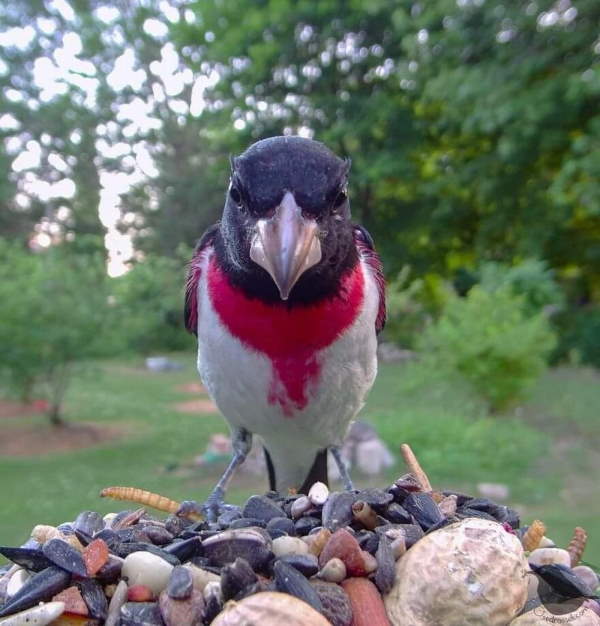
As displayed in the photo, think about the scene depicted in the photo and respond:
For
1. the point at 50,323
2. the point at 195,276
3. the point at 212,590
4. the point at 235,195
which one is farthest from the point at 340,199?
the point at 50,323

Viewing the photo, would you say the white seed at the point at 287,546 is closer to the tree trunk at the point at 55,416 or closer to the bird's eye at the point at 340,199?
the bird's eye at the point at 340,199

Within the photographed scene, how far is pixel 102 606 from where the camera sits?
118 cm

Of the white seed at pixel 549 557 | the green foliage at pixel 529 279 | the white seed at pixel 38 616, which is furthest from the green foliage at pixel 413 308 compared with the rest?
the white seed at pixel 38 616

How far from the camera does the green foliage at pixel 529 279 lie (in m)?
8.55

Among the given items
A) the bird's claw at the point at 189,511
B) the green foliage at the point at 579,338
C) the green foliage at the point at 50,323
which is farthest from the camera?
the green foliage at the point at 579,338

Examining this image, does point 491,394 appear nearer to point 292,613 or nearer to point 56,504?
point 56,504

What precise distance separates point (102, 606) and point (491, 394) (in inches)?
212

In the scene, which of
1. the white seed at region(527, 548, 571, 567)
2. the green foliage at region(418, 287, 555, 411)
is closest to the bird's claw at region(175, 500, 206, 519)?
the white seed at region(527, 548, 571, 567)

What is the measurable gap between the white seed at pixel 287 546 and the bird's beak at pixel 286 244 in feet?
1.44

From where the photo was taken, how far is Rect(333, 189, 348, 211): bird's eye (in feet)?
4.88

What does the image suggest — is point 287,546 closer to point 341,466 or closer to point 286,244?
point 286,244

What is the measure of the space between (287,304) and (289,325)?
0.06 m

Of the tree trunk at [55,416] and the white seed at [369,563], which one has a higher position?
the white seed at [369,563]

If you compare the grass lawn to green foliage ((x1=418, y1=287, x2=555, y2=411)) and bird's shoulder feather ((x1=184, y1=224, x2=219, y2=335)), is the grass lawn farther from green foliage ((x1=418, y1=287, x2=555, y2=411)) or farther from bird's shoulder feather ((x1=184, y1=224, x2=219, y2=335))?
bird's shoulder feather ((x1=184, y1=224, x2=219, y2=335))
